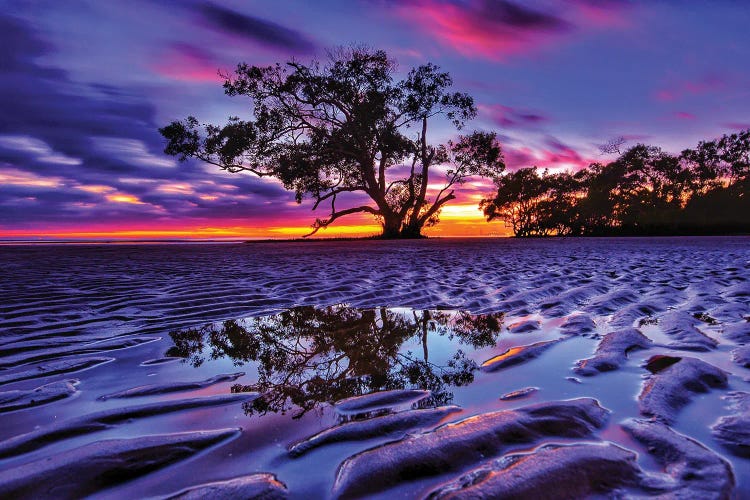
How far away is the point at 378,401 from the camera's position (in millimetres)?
1579

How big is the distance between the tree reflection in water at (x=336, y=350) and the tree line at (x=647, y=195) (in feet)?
116

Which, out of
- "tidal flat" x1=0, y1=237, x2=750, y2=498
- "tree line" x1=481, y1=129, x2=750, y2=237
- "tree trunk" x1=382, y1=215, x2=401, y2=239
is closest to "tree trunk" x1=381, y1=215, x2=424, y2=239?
"tree trunk" x1=382, y1=215, x2=401, y2=239

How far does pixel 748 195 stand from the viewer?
3616 centimetres

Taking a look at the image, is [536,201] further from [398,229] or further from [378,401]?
[378,401]

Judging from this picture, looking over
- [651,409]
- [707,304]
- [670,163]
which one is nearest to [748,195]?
[670,163]

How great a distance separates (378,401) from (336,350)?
834 millimetres

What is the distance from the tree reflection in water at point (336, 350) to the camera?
5.71ft

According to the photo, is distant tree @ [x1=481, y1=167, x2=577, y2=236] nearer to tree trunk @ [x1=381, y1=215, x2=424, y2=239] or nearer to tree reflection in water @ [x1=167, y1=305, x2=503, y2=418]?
tree trunk @ [x1=381, y1=215, x2=424, y2=239]

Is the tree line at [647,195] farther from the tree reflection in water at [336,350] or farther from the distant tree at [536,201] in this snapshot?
the tree reflection in water at [336,350]

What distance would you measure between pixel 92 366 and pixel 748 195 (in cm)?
4933

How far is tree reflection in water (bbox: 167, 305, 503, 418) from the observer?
68.6 inches

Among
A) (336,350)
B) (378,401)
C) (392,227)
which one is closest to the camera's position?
(378,401)

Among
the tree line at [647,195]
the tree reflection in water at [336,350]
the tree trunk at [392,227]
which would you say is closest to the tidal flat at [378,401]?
the tree reflection in water at [336,350]

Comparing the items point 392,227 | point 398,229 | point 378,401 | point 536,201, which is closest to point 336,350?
point 378,401
